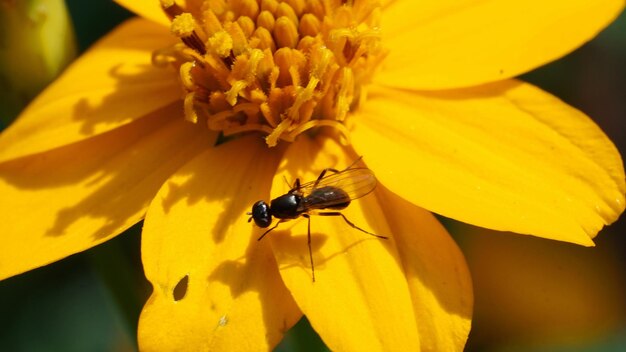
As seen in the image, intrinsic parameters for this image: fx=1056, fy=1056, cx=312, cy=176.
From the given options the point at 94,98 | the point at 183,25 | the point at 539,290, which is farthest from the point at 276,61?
the point at 539,290

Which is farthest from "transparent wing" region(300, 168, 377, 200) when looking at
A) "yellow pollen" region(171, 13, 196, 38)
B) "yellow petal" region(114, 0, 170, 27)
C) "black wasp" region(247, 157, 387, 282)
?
"yellow petal" region(114, 0, 170, 27)

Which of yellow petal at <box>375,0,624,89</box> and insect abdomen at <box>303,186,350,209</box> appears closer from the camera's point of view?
insect abdomen at <box>303,186,350,209</box>

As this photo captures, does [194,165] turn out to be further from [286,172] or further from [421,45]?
[421,45]

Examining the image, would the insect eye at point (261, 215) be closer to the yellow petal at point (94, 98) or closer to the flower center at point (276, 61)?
the flower center at point (276, 61)

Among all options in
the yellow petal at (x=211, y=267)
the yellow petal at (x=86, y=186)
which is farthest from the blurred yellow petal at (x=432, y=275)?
the yellow petal at (x=86, y=186)

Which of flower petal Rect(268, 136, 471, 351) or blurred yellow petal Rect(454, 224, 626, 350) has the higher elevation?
flower petal Rect(268, 136, 471, 351)

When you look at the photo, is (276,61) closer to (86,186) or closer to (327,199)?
(327,199)

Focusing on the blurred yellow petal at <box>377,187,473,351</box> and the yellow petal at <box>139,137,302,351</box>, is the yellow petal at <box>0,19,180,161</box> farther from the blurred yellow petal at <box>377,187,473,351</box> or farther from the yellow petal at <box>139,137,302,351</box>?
the blurred yellow petal at <box>377,187,473,351</box>
